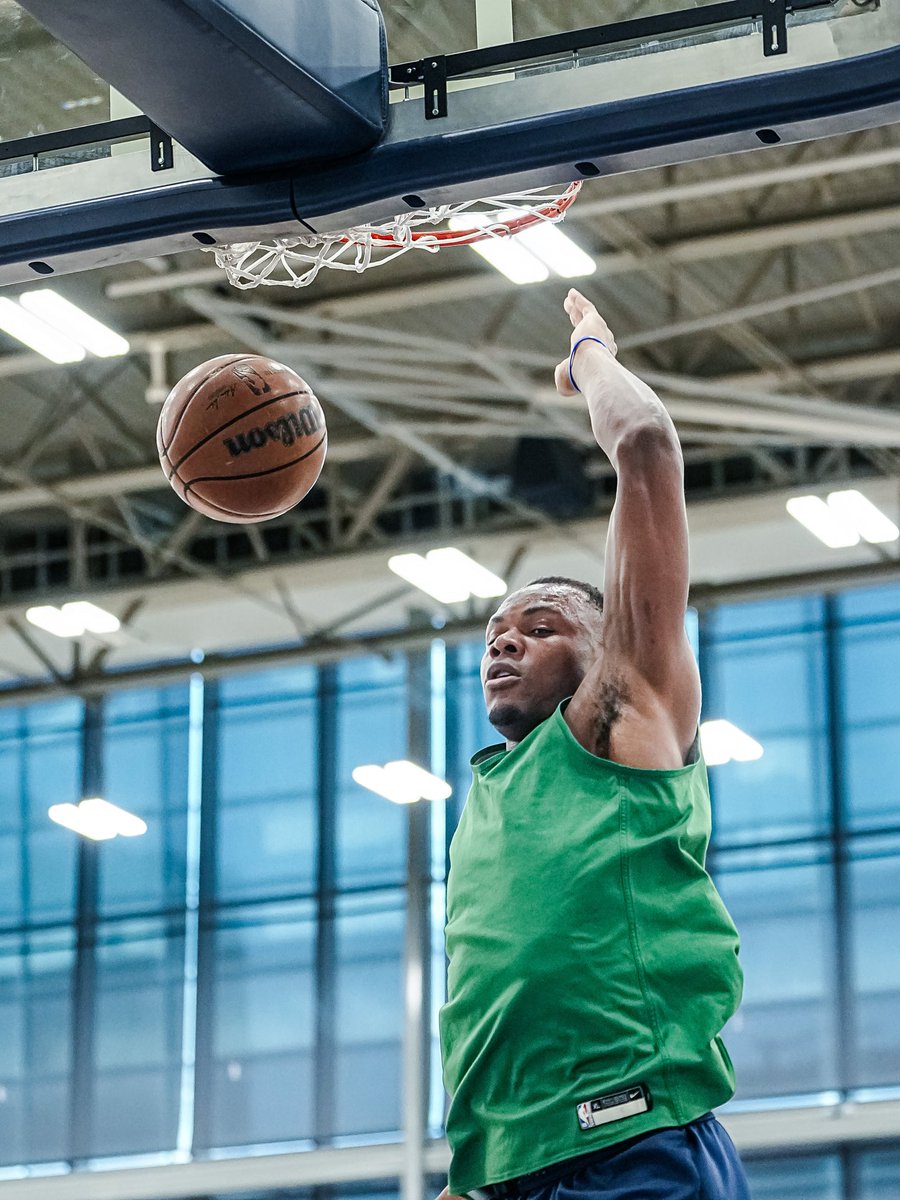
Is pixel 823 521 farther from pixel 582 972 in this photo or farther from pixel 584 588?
pixel 582 972

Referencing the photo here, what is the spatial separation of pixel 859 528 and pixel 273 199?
1092cm

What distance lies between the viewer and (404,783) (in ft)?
55.4

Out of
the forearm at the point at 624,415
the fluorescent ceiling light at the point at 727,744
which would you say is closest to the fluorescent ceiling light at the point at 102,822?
the fluorescent ceiling light at the point at 727,744

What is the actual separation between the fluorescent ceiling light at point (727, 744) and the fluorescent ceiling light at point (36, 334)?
6443 mm

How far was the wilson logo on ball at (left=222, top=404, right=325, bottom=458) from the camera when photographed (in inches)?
188

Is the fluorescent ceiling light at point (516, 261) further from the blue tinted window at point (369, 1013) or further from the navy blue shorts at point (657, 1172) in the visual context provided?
the blue tinted window at point (369, 1013)

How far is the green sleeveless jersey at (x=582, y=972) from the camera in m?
3.44

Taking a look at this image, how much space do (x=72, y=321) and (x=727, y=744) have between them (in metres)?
6.97

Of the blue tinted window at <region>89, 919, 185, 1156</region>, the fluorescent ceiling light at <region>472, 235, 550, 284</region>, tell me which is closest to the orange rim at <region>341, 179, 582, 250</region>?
the fluorescent ceiling light at <region>472, 235, 550, 284</region>

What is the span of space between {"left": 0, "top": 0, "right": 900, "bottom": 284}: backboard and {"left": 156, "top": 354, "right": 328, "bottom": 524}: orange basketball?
1.51ft

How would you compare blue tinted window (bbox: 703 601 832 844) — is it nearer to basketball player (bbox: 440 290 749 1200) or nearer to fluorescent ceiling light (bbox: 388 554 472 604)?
fluorescent ceiling light (bbox: 388 554 472 604)

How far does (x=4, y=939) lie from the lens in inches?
707

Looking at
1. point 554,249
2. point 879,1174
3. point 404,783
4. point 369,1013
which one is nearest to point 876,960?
point 879,1174

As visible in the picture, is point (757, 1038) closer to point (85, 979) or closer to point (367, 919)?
point (367, 919)
